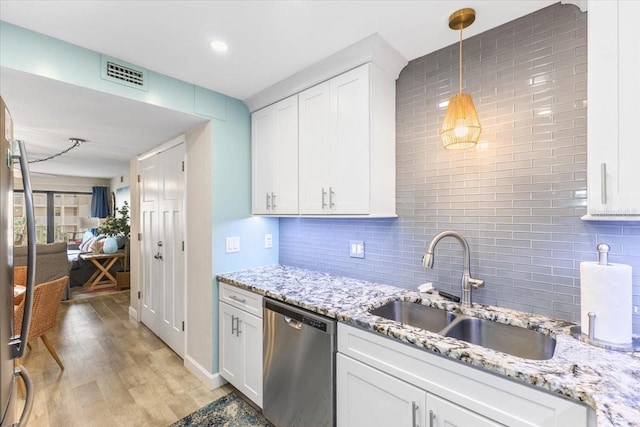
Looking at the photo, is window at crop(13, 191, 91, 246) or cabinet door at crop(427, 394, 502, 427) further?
window at crop(13, 191, 91, 246)

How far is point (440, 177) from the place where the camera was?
→ 1827 millimetres

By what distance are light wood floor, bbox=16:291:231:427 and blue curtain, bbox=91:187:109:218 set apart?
509 centimetres

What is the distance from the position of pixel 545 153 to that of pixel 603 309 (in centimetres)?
74

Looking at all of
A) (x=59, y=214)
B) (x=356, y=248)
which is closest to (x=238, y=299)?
(x=356, y=248)

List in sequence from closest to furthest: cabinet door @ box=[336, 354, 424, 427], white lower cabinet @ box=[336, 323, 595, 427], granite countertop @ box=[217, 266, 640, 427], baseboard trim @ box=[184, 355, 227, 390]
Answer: granite countertop @ box=[217, 266, 640, 427], white lower cabinet @ box=[336, 323, 595, 427], cabinet door @ box=[336, 354, 424, 427], baseboard trim @ box=[184, 355, 227, 390]

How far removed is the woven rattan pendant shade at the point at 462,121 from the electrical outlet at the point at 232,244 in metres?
1.79

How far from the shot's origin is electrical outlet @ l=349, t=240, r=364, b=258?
7.21 feet

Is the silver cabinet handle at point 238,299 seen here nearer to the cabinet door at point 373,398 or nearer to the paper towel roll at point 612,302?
the cabinet door at point 373,398

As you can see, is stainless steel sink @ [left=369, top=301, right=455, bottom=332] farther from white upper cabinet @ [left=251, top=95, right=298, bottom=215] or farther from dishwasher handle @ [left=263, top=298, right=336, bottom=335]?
white upper cabinet @ [left=251, top=95, right=298, bottom=215]

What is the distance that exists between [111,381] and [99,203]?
22.7 ft

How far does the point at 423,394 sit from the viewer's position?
1.21 m

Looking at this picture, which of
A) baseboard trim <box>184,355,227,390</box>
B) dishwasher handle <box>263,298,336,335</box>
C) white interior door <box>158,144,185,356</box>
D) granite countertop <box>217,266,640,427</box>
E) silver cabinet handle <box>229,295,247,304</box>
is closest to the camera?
granite countertop <box>217,266,640,427</box>

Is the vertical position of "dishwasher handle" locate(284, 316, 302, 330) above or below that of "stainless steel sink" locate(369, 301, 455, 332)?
below

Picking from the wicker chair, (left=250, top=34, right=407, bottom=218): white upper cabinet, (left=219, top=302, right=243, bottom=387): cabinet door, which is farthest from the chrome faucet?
the wicker chair
